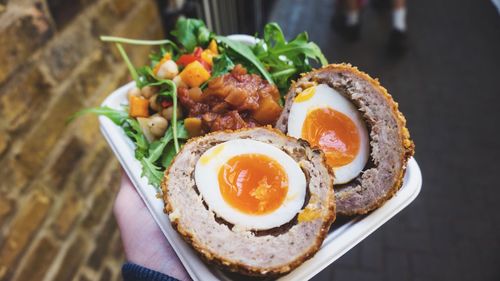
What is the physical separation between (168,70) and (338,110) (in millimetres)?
864

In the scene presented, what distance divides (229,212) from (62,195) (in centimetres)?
141

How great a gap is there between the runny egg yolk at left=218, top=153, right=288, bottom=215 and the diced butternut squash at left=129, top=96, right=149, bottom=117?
2.36ft

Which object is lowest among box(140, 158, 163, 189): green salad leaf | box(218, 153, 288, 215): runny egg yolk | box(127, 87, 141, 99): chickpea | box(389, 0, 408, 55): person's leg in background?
box(389, 0, 408, 55): person's leg in background

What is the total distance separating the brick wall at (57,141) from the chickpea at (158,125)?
70cm

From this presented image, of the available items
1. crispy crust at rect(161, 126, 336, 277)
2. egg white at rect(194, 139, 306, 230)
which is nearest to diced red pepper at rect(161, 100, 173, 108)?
egg white at rect(194, 139, 306, 230)

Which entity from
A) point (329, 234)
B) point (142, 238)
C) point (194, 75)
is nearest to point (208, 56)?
point (194, 75)

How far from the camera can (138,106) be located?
6.82 ft

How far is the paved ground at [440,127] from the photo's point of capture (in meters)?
3.12

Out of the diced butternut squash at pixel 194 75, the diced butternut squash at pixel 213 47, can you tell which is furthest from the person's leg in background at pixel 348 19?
the diced butternut squash at pixel 194 75

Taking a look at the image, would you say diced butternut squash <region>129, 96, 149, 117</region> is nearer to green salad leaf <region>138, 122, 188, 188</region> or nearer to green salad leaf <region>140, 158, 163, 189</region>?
green salad leaf <region>138, 122, 188, 188</region>

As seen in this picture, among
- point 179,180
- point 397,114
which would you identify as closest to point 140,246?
point 179,180

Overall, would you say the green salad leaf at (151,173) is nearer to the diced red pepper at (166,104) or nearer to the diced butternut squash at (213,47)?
the diced red pepper at (166,104)

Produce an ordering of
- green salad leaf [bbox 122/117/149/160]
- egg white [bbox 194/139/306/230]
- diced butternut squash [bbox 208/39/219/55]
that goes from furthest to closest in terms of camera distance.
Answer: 1. diced butternut squash [bbox 208/39/219/55]
2. green salad leaf [bbox 122/117/149/160]
3. egg white [bbox 194/139/306/230]

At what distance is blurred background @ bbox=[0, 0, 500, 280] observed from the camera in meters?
2.15
